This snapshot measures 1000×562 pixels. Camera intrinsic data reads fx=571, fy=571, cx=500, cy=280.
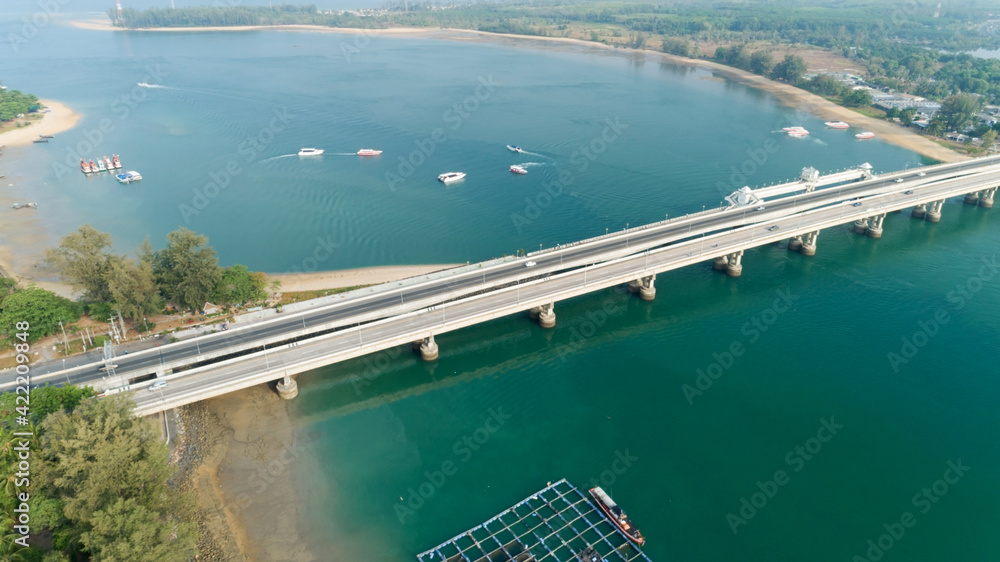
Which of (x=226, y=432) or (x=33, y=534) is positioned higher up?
(x=33, y=534)

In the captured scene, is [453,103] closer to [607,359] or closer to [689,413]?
[607,359]

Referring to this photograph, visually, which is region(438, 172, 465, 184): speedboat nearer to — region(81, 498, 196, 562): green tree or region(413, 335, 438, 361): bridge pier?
region(413, 335, 438, 361): bridge pier

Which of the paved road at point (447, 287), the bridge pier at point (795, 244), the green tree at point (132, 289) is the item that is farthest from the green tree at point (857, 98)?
the green tree at point (132, 289)

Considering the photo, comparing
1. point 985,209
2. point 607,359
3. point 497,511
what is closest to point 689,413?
point 607,359

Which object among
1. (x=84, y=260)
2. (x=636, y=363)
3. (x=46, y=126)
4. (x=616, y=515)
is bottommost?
(x=636, y=363)

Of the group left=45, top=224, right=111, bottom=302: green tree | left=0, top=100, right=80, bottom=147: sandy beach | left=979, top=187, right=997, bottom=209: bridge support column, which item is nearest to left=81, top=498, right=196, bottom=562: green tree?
left=45, top=224, right=111, bottom=302: green tree

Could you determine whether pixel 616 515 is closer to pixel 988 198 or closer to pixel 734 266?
pixel 734 266

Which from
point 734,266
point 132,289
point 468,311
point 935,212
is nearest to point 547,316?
point 468,311
